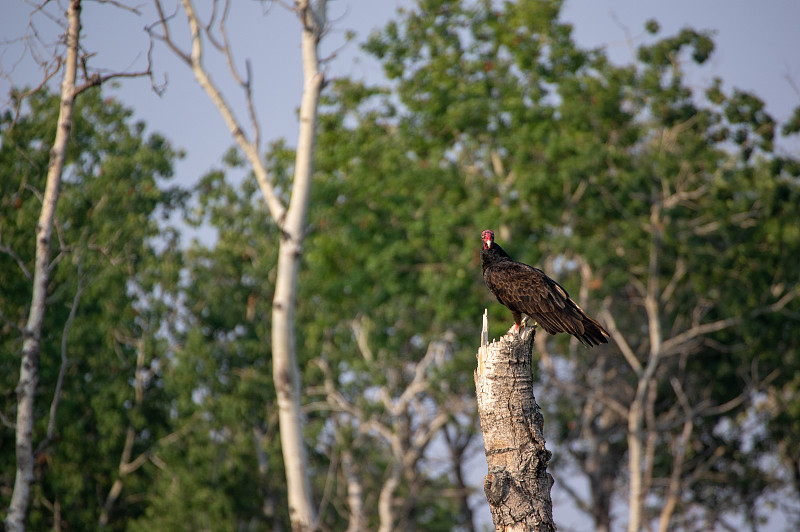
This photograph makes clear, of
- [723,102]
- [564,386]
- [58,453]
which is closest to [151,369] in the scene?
[58,453]

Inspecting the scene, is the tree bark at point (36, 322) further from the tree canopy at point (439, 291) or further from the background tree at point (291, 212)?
the tree canopy at point (439, 291)

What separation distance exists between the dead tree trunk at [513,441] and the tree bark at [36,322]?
253 inches

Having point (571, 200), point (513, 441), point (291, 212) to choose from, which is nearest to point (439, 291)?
point (571, 200)

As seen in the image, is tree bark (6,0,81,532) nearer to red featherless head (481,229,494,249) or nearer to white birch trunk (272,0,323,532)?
white birch trunk (272,0,323,532)

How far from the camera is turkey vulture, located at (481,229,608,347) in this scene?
327 inches

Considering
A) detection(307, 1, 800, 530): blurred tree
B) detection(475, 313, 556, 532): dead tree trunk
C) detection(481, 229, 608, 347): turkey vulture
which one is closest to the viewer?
detection(475, 313, 556, 532): dead tree trunk

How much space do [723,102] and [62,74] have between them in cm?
1655

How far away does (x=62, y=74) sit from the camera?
41.2 ft

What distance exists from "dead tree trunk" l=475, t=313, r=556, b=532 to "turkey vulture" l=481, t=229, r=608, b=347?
89 cm

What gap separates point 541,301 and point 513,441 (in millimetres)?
1873

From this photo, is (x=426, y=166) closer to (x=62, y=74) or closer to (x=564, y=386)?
(x=564, y=386)

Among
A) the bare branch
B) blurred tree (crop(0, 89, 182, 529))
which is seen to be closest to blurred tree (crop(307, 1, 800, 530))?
the bare branch

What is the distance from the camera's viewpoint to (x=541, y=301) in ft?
28.1

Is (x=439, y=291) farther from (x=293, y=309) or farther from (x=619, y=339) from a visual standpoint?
(x=293, y=309)
